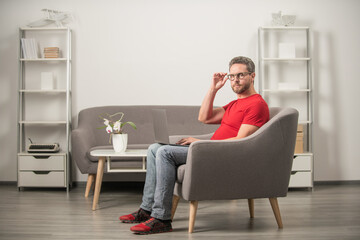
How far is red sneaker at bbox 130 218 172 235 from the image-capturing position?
108 inches

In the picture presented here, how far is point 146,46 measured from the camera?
518 cm

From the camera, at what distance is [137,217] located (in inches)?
121

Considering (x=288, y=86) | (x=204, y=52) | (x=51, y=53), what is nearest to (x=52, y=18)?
(x=51, y=53)

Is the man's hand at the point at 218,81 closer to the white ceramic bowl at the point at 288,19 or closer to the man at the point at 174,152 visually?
the man at the point at 174,152

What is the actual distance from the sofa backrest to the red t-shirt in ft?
5.89

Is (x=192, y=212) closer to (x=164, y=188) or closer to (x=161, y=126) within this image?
(x=164, y=188)

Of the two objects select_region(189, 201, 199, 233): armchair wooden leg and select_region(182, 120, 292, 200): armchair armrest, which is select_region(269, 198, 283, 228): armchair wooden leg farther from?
select_region(189, 201, 199, 233): armchair wooden leg

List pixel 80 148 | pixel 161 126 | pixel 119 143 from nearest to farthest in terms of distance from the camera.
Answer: pixel 161 126 < pixel 119 143 < pixel 80 148

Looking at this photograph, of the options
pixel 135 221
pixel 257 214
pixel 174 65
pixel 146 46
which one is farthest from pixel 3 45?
pixel 257 214

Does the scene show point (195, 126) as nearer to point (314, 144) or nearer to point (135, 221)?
point (314, 144)

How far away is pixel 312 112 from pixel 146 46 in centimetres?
202

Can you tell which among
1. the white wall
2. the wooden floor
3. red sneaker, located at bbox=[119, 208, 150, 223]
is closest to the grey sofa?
the white wall

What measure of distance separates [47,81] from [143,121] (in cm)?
115

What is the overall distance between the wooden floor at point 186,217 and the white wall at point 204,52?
0.92m
